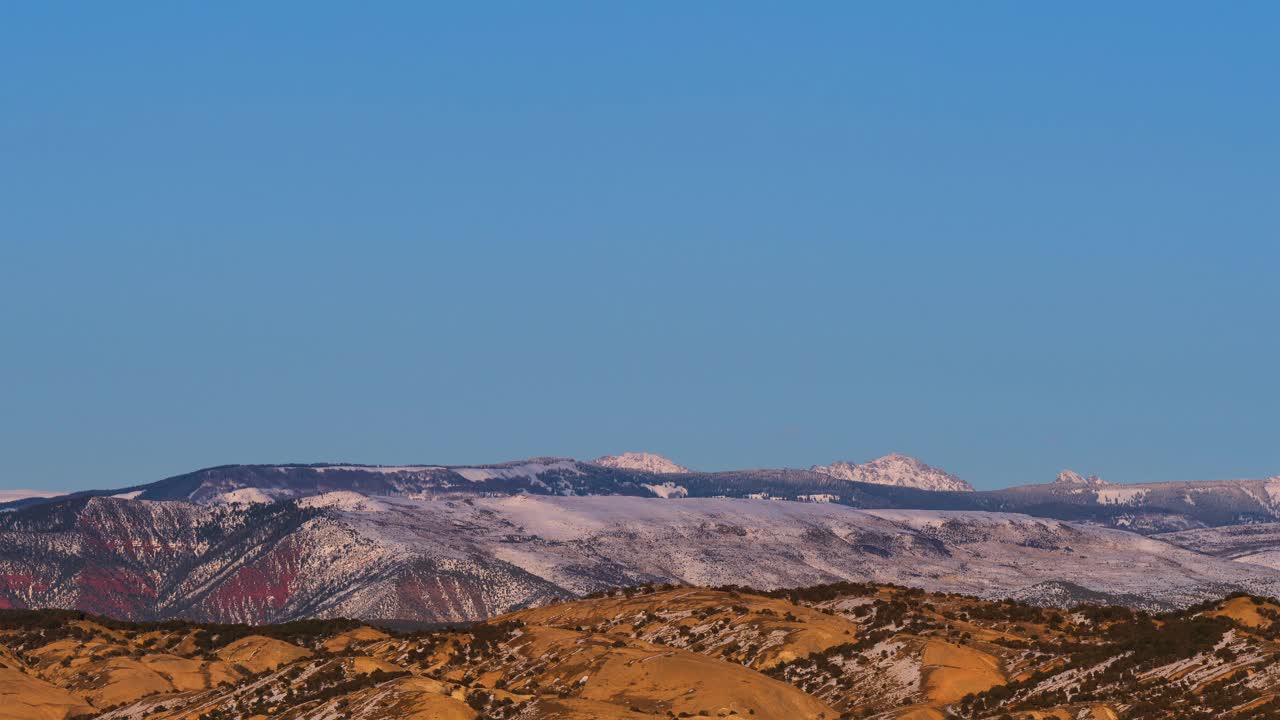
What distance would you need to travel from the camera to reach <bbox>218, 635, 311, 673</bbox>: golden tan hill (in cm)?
16812

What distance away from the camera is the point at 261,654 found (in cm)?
17038

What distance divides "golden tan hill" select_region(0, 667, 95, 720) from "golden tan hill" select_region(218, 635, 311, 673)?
12.2m

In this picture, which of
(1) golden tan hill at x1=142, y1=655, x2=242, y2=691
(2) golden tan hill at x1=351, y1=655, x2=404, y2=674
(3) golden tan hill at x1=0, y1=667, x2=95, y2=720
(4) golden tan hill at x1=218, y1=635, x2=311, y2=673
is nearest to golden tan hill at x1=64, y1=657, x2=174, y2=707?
(1) golden tan hill at x1=142, y1=655, x2=242, y2=691

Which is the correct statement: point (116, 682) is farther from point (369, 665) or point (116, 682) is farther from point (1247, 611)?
point (1247, 611)

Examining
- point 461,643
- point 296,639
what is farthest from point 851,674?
point 296,639

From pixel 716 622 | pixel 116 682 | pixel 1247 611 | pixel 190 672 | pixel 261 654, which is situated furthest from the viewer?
pixel 261 654

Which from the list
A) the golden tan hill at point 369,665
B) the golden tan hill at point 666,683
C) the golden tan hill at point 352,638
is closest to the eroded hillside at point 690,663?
the golden tan hill at point 666,683

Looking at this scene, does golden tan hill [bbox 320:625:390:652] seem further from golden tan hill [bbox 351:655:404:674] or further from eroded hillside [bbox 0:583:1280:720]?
golden tan hill [bbox 351:655:404:674]

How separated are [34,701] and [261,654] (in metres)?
17.8

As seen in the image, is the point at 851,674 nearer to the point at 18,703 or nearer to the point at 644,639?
the point at 644,639

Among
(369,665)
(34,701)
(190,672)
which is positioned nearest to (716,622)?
(369,665)

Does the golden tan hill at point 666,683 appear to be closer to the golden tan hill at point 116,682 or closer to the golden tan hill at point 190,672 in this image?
the golden tan hill at point 190,672

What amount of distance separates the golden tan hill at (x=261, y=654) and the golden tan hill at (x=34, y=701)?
12164 millimetres

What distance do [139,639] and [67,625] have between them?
6547 millimetres
